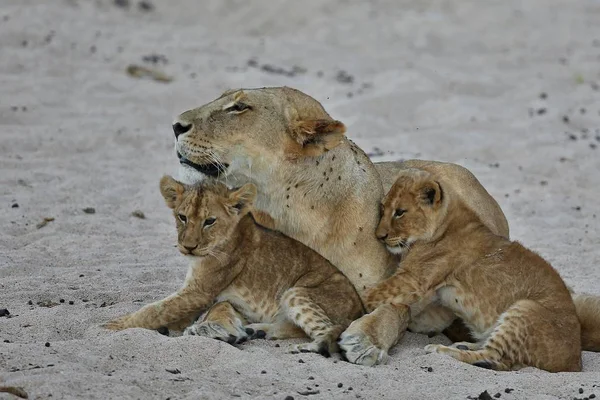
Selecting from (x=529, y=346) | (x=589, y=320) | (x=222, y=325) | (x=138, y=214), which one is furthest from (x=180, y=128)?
(x=138, y=214)

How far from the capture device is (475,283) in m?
6.89

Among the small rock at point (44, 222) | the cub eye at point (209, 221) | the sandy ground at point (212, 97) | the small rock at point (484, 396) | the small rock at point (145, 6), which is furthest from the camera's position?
the small rock at point (145, 6)

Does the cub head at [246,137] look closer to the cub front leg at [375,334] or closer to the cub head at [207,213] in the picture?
the cub head at [207,213]

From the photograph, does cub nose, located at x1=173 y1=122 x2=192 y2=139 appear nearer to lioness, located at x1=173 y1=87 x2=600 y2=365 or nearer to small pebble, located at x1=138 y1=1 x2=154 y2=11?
lioness, located at x1=173 y1=87 x2=600 y2=365

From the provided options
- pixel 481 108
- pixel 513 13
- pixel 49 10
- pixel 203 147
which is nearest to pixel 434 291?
pixel 203 147

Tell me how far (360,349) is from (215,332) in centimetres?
81

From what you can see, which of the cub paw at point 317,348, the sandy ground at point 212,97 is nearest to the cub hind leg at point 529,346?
the sandy ground at point 212,97

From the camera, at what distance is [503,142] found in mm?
12727

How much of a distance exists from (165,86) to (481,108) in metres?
3.74

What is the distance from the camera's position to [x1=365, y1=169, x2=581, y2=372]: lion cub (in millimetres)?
6559

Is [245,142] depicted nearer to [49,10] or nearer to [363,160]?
[363,160]

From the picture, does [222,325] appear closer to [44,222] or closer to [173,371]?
[173,371]

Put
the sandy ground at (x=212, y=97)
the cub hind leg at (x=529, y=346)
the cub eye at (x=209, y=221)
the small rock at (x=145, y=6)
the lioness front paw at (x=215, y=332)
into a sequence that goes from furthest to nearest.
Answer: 1. the small rock at (x=145, y=6)
2. the cub eye at (x=209, y=221)
3. the lioness front paw at (x=215, y=332)
4. the cub hind leg at (x=529, y=346)
5. the sandy ground at (x=212, y=97)

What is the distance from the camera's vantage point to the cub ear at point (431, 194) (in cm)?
722
